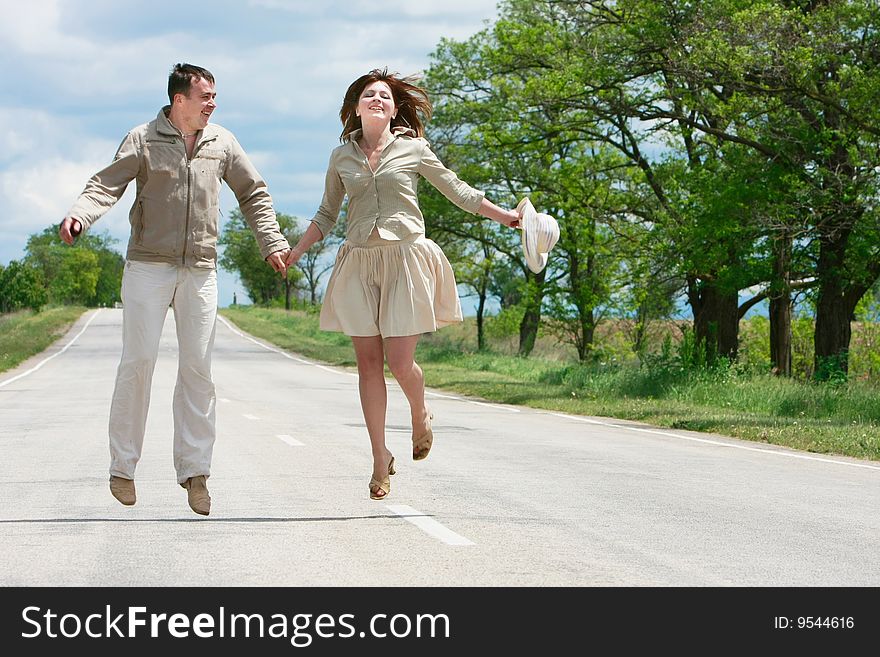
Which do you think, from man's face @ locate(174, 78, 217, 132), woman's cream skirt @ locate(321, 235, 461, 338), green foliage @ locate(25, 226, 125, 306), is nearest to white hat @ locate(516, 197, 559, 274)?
woman's cream skirt @ locate(321, 235, 461, 338)

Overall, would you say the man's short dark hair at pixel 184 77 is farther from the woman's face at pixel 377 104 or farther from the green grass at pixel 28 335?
the green grass at pixel 28 335

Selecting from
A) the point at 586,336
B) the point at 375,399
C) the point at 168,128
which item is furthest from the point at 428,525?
the point at 586,336

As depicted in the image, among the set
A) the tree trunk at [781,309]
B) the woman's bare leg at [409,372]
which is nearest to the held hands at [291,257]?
the woman's bare leg at [409,372]

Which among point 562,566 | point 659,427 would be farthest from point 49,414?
point 562,566

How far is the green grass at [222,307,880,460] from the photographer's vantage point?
15625mm

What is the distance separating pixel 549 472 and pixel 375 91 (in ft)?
13.6

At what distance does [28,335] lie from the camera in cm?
5488

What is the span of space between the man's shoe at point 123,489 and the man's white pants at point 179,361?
0.03 metres

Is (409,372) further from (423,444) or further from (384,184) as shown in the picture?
(384,184)

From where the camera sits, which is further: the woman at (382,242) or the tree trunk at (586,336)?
the tree trunk at (586,336)

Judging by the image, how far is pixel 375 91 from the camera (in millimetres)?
7328

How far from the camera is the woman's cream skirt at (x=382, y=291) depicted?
23.4ft
